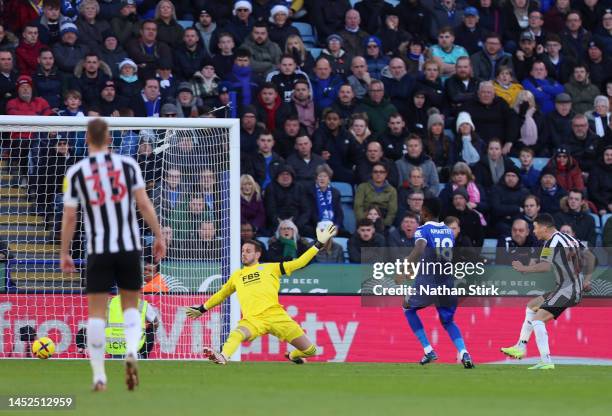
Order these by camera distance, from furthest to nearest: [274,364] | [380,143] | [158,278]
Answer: [380,143], [158,278], [274,364]

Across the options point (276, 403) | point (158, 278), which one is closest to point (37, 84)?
point (158, 278)

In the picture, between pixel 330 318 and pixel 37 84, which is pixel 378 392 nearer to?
pixel 330 318

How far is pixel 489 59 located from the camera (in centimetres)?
2283

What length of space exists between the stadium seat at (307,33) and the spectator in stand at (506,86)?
3135mm

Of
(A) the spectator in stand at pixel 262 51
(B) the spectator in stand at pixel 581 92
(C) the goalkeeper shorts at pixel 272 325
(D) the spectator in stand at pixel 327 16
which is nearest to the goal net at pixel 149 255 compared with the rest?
(C) the goalkeeper shorts at pixel 272 325

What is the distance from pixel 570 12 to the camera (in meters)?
23.9

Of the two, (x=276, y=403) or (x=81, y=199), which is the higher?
(x=81, y=199)

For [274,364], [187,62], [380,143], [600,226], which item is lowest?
[274,364]

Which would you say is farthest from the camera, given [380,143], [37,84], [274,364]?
[380,143]

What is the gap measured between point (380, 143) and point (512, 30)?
4.72 metres

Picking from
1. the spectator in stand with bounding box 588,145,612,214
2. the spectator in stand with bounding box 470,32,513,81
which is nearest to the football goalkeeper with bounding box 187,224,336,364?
the spectator in stand with bounding box 588,145,612,214

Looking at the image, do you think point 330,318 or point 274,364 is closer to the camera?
point 274,364

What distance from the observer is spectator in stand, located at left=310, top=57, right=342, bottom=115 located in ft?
69.0

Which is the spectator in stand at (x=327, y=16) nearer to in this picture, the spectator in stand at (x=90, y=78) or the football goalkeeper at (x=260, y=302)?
the spectator in stand at (x=90, y=78)
